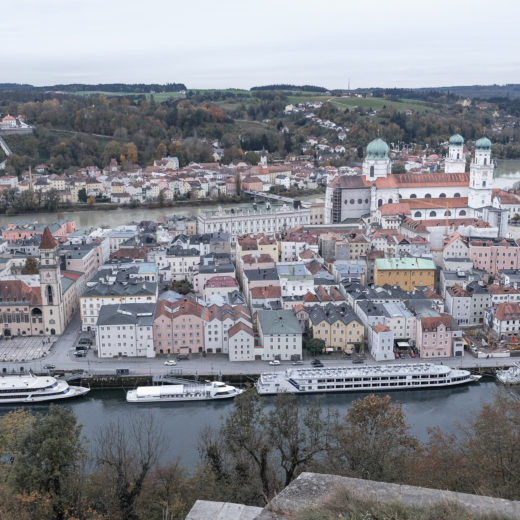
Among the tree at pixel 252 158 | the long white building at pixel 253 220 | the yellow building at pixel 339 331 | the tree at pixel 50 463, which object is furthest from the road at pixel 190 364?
the tree at pixel 252 158

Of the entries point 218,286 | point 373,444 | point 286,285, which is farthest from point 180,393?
point 373,444

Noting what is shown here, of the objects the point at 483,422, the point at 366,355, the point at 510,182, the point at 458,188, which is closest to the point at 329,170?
the point at 510,182

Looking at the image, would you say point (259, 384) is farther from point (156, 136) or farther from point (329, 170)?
point (156, 136)

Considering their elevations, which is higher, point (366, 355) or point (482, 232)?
point (482, 232)

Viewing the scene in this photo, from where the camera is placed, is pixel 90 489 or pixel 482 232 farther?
pixel 482 232

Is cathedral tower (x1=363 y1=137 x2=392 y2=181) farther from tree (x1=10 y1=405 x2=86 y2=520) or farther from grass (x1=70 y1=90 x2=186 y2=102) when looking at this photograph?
grass (x1=70 y1=90 x2=186 y2=102)

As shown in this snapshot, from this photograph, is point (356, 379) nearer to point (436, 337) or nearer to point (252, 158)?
point (436, 337)
